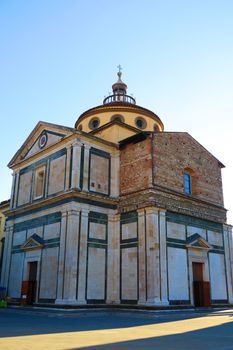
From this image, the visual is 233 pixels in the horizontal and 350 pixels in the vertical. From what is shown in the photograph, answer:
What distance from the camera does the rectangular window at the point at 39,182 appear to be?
75.5 ft

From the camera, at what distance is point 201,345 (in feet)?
26.7

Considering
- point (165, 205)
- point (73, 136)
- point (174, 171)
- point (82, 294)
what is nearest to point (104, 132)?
point (73, 136)

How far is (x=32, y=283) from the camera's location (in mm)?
21344

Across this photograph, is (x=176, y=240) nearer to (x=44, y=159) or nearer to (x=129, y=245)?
(x=129, y=245)

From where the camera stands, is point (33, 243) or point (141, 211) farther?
point (33, 243)

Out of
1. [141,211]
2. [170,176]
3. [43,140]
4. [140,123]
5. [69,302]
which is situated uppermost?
[140,123]

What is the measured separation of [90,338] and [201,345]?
2697 mm

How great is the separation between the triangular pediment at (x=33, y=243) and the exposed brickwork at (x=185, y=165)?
7.40 metres

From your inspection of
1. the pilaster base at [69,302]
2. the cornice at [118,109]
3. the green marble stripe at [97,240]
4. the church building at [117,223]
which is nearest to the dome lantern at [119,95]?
the cornice at [118,109]

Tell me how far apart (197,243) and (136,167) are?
563 centimetres

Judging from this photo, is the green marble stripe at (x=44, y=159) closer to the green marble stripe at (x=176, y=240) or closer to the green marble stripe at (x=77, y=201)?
the green marble stripe at (x=77, y=201)

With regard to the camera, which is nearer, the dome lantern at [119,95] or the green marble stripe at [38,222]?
the green marble stripe at [38,222]

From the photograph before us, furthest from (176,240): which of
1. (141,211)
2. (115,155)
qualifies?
(115,155)

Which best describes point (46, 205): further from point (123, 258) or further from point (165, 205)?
point (165, 205)
